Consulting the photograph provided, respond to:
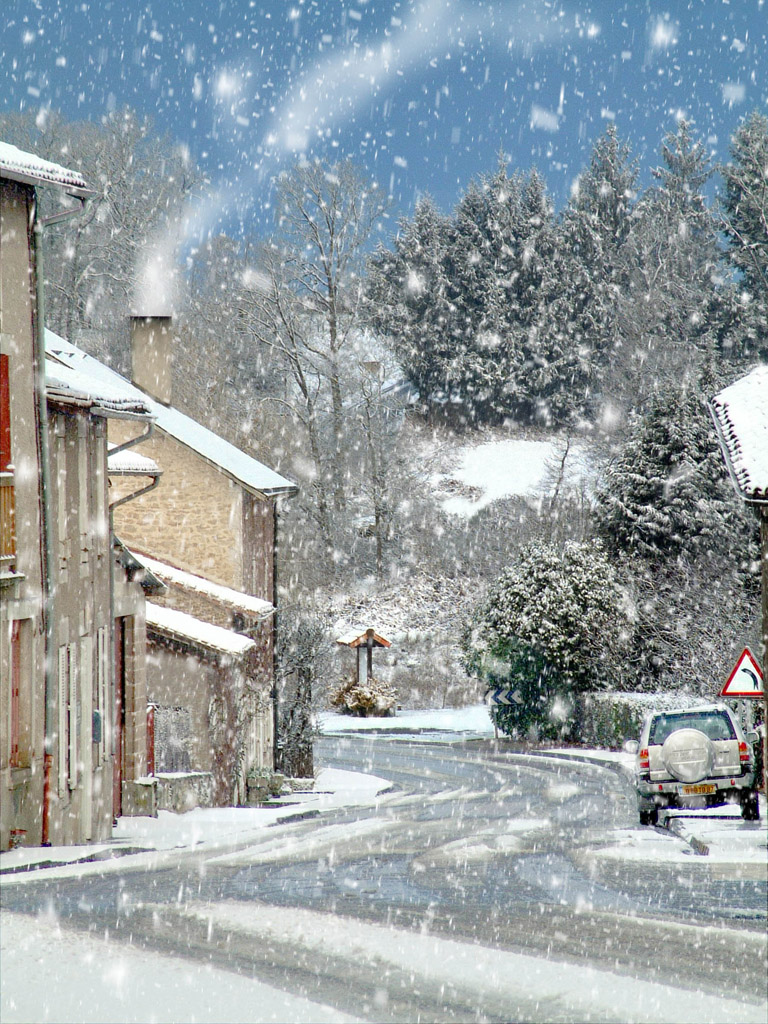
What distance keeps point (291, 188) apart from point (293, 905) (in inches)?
1723

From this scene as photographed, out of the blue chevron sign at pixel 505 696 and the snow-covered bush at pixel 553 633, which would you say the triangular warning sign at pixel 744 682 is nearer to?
the snow-covered bush at pixel 553 633

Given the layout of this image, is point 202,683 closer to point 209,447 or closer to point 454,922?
point 209,447

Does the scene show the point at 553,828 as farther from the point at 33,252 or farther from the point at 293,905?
the point at 33,252

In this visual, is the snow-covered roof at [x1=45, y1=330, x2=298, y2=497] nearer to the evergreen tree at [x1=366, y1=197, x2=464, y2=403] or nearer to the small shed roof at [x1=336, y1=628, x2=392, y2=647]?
the small shed roof at [x1=336, y1=628, x2=392, y2=647]

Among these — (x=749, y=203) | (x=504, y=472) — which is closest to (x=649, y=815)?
(x=504, y=472)

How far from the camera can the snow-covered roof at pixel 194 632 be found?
22.9 m

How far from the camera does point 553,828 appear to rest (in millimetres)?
17578

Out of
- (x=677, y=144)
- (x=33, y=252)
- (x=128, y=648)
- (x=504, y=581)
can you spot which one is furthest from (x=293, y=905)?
(x=677, y=144)

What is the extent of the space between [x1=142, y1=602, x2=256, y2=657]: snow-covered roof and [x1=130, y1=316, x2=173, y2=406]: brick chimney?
6227 mm

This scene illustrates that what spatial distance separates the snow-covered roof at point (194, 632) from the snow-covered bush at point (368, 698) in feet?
68.8

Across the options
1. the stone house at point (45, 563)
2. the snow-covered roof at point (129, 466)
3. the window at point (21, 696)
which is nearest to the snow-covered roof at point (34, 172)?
the stone house at point (45, 563)

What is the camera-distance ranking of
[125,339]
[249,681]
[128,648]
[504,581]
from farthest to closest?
1. [125,339]
2. [504,581]
3. [249,681]
4. [128,648]

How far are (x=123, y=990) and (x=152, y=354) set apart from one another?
2271 centimetres

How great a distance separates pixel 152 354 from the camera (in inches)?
1123
